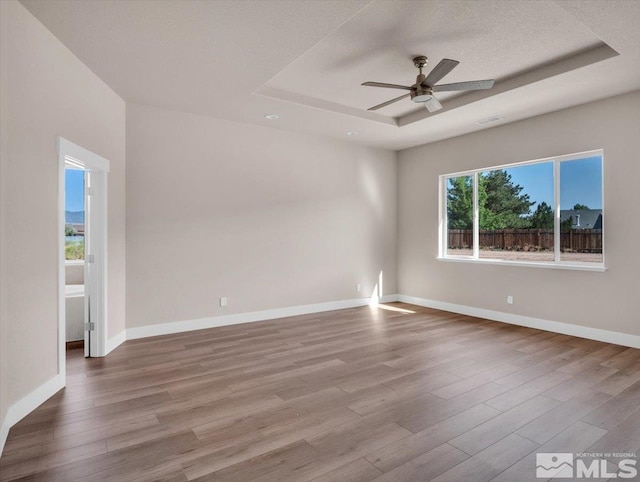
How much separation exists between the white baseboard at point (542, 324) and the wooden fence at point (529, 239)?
0.98m

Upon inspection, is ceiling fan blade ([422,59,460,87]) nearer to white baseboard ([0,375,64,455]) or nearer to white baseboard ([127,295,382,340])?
white baseboard ([127,295,382,340])

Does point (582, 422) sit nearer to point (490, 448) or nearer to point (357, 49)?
point (490, 448)

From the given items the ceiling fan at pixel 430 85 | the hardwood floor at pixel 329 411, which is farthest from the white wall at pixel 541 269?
the ceiling fan at pixel 430 85

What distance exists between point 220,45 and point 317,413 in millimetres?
3075

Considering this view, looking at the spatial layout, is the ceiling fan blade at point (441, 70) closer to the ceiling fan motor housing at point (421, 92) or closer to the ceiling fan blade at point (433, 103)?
the ceiling fan motor housing at point (421, 92)

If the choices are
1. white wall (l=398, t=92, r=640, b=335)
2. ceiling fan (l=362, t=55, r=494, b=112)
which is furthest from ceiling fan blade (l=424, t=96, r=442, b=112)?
white wall (l=398, t=92, r=640, b=335)

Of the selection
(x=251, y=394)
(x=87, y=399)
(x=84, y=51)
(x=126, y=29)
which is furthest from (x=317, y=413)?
(x=84, y=51)

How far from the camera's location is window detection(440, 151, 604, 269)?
4.62 metres

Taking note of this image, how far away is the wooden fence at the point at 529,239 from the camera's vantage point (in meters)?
4.60

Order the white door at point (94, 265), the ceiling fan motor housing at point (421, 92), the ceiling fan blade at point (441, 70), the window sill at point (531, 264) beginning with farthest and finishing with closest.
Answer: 1. the window sill at point (531, 264)
2. the white door at point (94, 265)
3. the ceiling fan motor housing at point (421, 92)
4. the ceiling fan blade at point (441, 70)

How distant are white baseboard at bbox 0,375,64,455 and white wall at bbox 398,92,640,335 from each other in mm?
5447

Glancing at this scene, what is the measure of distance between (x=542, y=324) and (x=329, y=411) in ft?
12.3

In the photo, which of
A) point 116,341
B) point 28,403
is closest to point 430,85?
point 28,403

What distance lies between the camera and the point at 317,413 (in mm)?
2680
